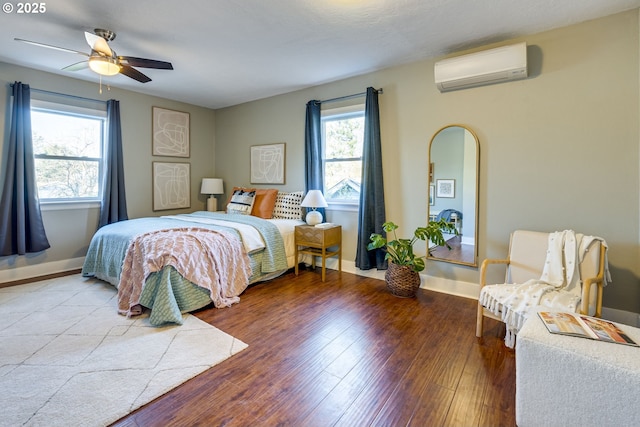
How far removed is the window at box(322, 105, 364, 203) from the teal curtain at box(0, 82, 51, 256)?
357 cm

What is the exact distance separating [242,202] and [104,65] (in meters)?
2.39

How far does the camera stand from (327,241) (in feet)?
12.2

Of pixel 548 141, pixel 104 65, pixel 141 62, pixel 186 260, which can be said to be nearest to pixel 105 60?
pixel 104 65

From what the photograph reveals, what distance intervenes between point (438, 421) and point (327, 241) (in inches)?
93.5

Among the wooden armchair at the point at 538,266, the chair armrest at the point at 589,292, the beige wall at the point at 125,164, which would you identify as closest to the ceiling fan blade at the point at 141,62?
the beige wall at the point at 125,164

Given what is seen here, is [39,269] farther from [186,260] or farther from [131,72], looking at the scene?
[131,72]

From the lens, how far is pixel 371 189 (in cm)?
365

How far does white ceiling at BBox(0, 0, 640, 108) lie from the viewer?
7.55 ft

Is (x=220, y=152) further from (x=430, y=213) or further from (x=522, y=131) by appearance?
(x=522, y=131)

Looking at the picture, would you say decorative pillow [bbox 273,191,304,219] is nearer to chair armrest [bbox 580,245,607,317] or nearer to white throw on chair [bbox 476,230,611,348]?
white throw on chair [bbox 476,230,611,348]

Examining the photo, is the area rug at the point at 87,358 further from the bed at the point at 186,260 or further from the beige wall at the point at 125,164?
the beige wall at the point at 125,164

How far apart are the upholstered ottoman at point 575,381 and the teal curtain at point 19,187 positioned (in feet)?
16.2

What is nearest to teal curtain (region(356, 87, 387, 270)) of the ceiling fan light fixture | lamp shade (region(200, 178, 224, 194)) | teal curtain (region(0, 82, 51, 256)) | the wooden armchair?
the wooden armchair

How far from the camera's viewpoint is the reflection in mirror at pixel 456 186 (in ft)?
10.2
